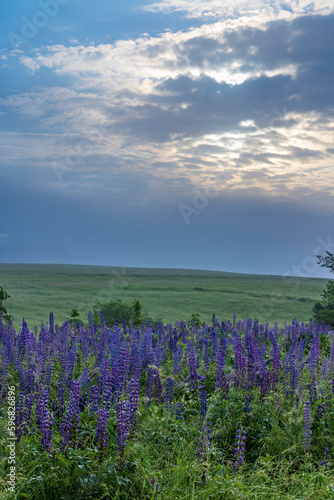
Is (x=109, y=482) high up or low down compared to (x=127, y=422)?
down

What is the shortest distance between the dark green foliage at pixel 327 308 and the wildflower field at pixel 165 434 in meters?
10.2

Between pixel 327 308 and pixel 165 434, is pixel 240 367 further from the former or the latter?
pixel 327 308

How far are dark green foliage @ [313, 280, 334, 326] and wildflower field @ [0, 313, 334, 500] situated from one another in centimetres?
1024

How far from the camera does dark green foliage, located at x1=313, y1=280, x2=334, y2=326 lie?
68.6 feet

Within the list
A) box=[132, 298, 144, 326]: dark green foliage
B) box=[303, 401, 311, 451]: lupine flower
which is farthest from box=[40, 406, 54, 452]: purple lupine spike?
box=[132, 298, 144, 326]: dark green foliage

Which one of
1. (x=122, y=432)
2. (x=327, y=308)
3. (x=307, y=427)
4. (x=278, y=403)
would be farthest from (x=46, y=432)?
(x=327, y=308)

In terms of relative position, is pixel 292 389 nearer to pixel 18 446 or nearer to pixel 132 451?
pixel 132 451

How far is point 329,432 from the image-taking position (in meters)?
7.88

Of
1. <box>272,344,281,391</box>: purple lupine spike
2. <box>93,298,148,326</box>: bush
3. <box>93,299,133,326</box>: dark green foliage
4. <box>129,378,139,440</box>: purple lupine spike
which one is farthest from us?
<box>93,299,133,326</box>: dark green foliage

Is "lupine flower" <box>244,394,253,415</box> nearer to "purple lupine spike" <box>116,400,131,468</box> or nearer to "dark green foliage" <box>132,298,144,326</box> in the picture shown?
"purple lupine spike" <box>116,400,131,468</box>

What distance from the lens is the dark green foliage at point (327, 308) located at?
824 inches

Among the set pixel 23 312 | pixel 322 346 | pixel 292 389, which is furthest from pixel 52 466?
pixel 23 312

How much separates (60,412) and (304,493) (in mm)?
4513

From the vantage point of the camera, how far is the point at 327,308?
21234mm
